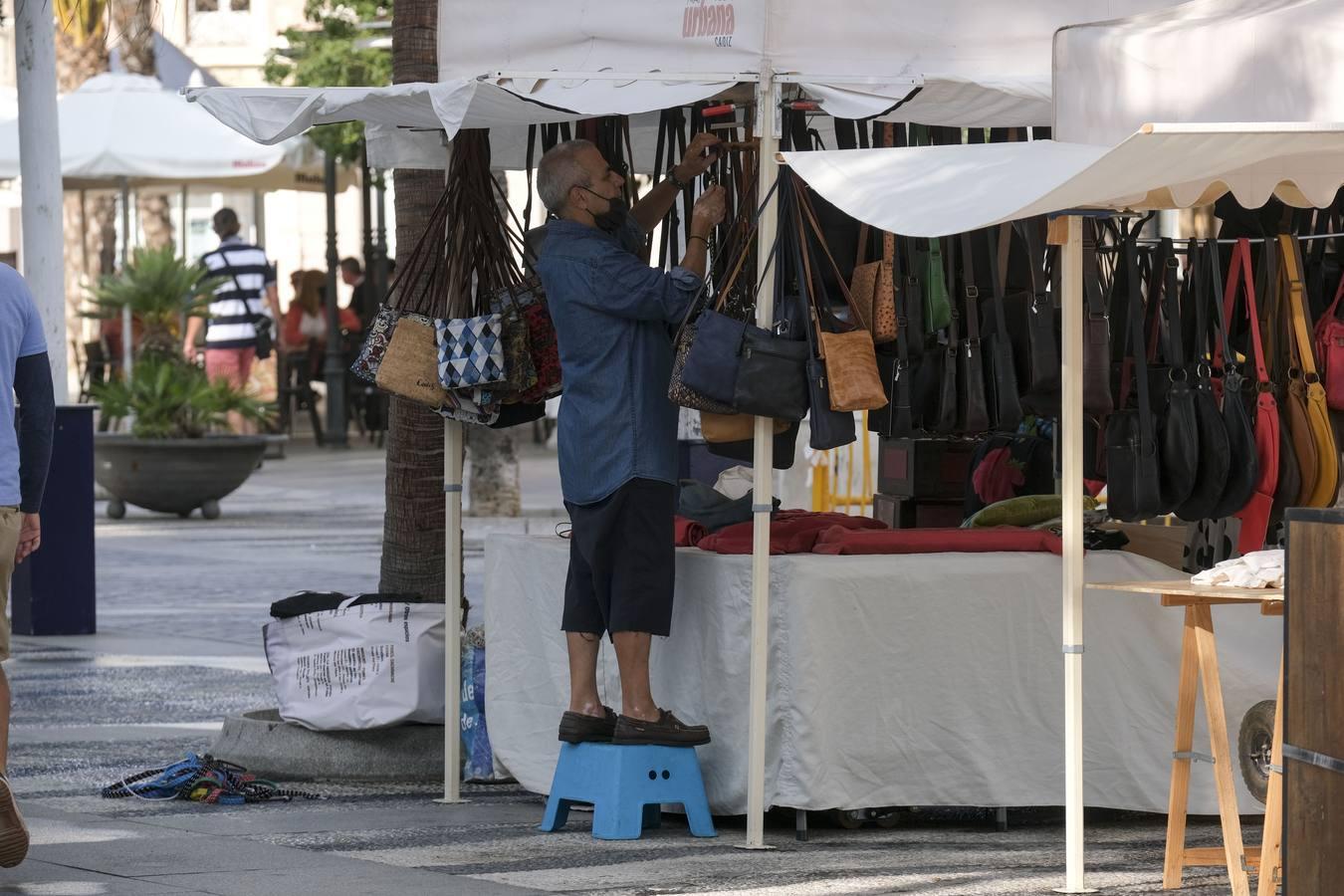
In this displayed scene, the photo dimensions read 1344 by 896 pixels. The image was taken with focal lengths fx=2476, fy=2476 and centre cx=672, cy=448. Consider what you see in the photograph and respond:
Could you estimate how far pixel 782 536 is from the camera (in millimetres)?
7578

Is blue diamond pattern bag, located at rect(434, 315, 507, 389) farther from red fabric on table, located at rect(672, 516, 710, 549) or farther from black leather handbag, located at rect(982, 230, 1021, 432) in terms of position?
black leather handbag, located at rect(982, 230, 1021, 432)

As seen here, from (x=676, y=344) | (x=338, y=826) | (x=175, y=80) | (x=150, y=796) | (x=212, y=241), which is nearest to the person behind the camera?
(x=676, y=344)

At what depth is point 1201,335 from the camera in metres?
7.47

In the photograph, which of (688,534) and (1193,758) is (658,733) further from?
(1193,758)

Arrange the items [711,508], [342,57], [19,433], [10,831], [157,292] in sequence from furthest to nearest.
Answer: [342,57] → [157,292] → [711,508] → [19,433] → [10,831]

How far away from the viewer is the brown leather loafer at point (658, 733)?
732cm

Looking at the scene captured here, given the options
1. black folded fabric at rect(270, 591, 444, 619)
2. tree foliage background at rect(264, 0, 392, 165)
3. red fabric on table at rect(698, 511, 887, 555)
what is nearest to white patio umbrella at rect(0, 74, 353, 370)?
tree foliage background at rect(264, 0, 392, 165)

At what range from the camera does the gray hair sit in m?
7.49

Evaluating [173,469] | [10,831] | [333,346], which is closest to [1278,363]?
[10,831]

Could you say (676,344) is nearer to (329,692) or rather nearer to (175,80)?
(329,692)

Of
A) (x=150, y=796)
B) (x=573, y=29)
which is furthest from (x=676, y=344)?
(x=150, y=796)

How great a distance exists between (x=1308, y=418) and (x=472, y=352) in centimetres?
258

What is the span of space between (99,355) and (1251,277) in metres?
19.9

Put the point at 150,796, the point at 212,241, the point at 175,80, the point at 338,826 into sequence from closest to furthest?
the point at 338,826 < the point at 150,796 < the point at 175,80 < the point at 212,241
